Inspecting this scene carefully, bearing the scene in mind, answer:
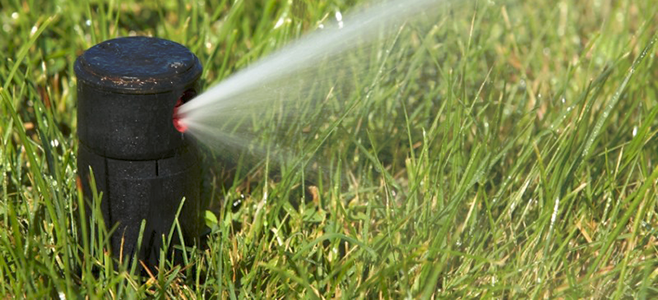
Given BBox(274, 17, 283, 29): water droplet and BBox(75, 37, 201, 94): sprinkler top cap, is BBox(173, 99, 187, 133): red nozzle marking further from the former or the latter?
BBox(274, 17, 283, 29): water droplet

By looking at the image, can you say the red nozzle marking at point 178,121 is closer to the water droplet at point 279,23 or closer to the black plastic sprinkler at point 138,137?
the black plastic sprinkler at point 138,137

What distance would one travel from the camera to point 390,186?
2.26 m

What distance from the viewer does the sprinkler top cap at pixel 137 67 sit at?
1.69 meters

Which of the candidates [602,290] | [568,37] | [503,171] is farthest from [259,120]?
[568,37]

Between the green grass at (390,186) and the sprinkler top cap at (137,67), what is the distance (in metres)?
0.21

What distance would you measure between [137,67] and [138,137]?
0.13 metres

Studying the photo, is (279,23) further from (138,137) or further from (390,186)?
(138,137)

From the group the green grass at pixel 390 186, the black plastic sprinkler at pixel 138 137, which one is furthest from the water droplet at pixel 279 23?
the black plastic sprinkler at pixel 138 137

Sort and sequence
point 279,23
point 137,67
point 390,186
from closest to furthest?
point 137,67 < point 390,186 < point 279,23

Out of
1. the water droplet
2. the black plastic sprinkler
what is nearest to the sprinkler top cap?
the black plastic sprinkler

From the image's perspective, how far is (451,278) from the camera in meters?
1.96

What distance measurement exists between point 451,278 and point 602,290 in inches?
12.3

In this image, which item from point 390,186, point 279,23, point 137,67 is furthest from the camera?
point 279,23

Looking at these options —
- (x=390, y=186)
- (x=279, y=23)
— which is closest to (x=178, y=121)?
(x=390, y=186)
